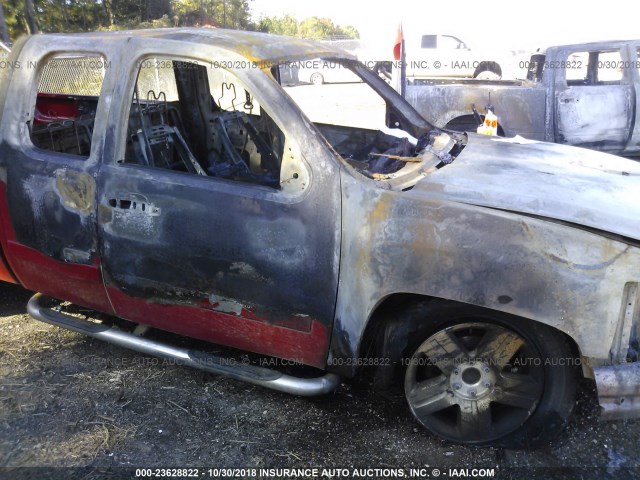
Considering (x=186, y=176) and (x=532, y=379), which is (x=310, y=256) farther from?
(x=532, y=379)

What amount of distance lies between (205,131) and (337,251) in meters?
1.84

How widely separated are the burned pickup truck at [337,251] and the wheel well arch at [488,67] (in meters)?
10.0

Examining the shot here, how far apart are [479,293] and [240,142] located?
2.08 meters

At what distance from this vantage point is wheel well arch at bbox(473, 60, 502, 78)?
1218cm

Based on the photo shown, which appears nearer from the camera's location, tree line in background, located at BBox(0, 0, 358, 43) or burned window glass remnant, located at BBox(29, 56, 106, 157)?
burned window glass remnant, located at BBox(29, 56, 106, 157)

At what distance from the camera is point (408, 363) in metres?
2.51

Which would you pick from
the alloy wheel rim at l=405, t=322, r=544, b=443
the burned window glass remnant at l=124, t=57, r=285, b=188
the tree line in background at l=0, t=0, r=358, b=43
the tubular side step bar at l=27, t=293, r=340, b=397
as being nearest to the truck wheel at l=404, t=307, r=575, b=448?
the alloy wheel rim at l=405, t=322, r=544, b=443

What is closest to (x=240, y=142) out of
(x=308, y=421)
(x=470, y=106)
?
(x=308, y=421)

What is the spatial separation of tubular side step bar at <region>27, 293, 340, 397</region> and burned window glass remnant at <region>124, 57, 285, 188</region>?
996 mm

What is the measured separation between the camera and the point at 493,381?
2412mm

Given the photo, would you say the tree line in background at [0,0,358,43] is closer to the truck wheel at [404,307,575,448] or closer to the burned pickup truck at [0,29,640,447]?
the burned pickup truck at [0,29,640,447]

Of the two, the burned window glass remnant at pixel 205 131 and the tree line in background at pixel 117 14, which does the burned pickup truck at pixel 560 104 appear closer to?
the burned window glass remnant at pixel 205 131

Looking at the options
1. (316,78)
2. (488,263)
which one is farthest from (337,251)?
(316,78)

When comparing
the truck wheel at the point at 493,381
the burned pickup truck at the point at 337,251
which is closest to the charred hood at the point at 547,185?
the burned pickup truck at the point at 337,251
